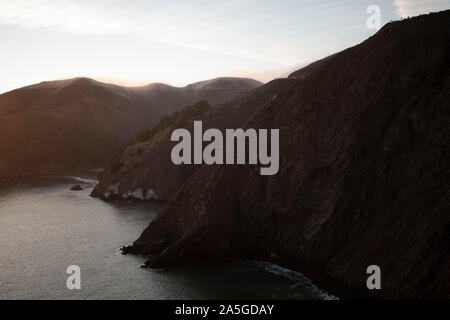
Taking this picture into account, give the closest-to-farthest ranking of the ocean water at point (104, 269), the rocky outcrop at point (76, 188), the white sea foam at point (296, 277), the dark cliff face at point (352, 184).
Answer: the dark cliff face at point (352, 184) → the white sea foam at point (296, 277) → the ocean water at point (104, 269) → the rocky outcrop at point (76, 188)

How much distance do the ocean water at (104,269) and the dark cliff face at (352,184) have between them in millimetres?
3505

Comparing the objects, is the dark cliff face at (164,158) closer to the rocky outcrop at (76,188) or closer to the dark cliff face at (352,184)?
the rocky outcrop at (76,188)

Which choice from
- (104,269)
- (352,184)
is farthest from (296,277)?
(104,269)

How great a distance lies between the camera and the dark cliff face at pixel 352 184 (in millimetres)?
48281

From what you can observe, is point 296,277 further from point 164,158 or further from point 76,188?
point 76,188

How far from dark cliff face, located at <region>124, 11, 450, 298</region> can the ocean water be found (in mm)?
3505

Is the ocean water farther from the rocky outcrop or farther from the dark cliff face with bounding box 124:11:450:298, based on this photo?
the rocky outcrop

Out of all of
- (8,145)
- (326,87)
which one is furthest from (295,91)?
(8,145)

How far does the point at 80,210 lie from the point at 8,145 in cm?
11066

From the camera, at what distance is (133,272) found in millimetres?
62031

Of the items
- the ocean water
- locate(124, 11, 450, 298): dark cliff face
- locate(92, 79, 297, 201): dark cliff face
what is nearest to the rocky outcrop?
locate(92, 79, 297, 201): dark cliff face

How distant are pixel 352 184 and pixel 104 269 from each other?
3442 centimetres

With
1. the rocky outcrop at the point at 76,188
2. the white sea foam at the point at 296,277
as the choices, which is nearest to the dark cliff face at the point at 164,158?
the rocky outcrop at the point at 76,188
